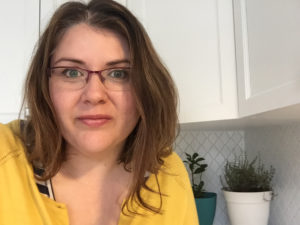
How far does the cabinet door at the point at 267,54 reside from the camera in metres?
0.66

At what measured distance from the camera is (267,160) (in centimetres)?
136

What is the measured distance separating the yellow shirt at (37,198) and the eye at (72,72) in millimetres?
226

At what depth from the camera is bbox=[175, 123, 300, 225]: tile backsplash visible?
1154 mm

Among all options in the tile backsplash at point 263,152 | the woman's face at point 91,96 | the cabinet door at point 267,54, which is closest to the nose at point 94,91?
the woman's face at point 91,96

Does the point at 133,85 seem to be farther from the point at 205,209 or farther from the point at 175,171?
the point at 205,209

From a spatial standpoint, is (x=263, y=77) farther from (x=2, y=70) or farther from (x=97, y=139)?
(x=2, y=70)

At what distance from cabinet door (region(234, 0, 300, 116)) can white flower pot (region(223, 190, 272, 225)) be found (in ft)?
1.29

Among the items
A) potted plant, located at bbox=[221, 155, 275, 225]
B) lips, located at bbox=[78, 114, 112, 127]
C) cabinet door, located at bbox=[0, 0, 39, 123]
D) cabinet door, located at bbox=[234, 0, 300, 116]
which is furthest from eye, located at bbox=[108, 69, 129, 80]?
potted plant, located at bbox=[221, 155, 275, 225]

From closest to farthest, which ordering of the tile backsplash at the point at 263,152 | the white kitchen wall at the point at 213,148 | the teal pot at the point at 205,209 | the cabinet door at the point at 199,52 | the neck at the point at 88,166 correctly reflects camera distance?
the neck at the point at 88,166, the cabinet door at the point at 199,52, the tile backsplash at the point at 263,152, the teal pot at the point at 205,209, the white kitchen wall at the point at 213,148

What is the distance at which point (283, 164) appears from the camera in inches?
48.3

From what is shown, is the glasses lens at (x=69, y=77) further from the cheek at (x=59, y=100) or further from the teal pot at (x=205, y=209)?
the teal pot at (x=205, y=209)

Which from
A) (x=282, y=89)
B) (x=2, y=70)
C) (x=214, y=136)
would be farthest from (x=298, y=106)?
(x=2, y=70)

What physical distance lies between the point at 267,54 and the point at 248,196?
0.62 m

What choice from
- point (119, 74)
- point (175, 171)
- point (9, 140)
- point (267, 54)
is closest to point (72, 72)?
point (119, 74)
